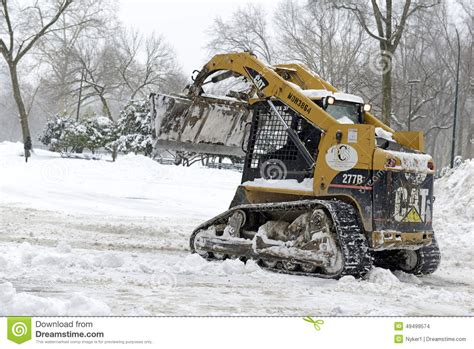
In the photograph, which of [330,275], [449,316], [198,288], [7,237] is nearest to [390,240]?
[330,275]

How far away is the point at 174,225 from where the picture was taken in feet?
42.9

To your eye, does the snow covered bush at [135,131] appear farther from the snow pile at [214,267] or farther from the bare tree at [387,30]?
the snow pile at [214,267]

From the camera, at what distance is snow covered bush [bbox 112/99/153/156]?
116ft

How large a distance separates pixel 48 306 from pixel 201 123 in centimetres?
599

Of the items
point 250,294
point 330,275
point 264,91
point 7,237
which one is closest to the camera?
point 250,294

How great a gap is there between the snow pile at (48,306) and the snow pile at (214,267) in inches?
93.7

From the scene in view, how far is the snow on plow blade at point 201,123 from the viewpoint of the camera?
10.4 m

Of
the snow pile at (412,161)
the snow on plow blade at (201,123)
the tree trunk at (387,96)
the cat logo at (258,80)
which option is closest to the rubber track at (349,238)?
the snow pile at (412,161)

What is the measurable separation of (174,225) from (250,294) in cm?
662

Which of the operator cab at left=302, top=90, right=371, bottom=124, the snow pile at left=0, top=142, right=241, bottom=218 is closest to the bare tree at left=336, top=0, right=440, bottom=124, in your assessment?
the snow pile at left=0, top=142, right=241, bottom=218

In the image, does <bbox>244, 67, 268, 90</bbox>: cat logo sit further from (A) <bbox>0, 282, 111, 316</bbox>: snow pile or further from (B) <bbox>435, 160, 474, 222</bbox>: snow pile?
(B) <bbox>435, 160, 474, 222</bbox>: snow pile

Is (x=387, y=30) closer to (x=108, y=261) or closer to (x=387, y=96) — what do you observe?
(x=387, y=96)

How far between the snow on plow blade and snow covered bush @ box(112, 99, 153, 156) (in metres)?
24.6

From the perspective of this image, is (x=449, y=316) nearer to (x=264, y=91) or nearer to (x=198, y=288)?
(x=198, y=288)
